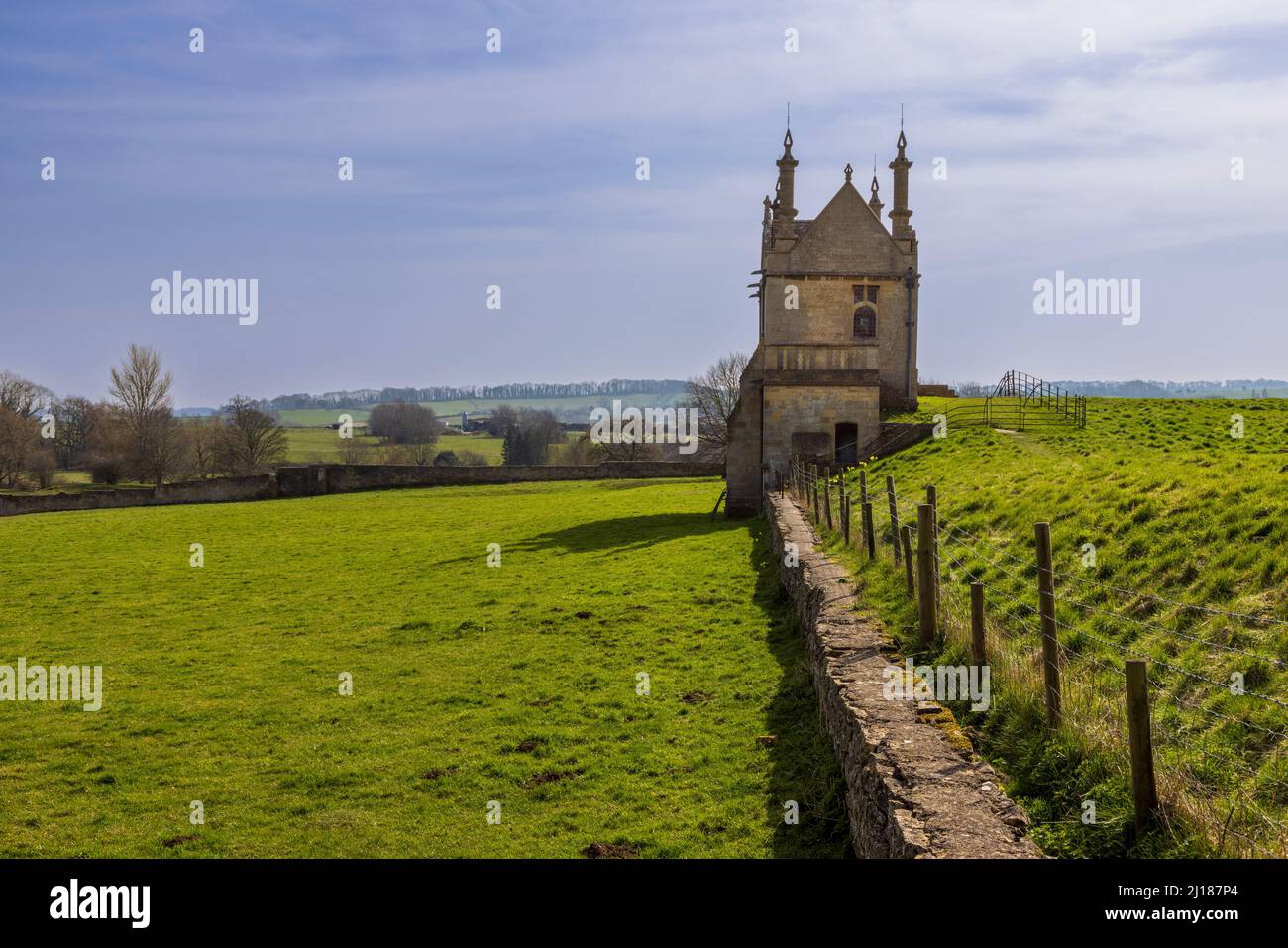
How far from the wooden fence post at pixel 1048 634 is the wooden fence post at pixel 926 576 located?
201 centimetres

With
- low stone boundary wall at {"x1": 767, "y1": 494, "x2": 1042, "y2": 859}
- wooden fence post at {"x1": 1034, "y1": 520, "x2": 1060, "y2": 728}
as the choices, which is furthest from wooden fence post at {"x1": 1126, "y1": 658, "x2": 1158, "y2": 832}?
wooden fence post at {"x1": 1034, "y1": 520, "x2": 1060, "y2": 728}

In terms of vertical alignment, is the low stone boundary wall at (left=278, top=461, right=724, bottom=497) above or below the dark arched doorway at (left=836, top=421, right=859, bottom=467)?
below

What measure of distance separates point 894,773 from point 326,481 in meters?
50.8

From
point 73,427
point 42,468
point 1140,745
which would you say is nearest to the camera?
point 1140,745

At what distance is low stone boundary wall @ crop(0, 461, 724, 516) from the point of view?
51.4m

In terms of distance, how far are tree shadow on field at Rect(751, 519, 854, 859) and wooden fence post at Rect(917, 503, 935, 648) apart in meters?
1.44

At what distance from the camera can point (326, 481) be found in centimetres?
5412

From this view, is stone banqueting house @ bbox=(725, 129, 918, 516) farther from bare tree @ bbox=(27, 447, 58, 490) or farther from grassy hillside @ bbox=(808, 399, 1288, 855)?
bare tree @ bbox=(27, 447, 58, 490)

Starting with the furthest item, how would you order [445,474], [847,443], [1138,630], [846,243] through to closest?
[445,474], [846,243], [847,443], [1138,630]

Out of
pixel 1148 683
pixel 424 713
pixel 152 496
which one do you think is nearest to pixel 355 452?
pixel 152 496

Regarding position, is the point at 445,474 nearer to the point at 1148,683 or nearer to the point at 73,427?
the point at 1148,683

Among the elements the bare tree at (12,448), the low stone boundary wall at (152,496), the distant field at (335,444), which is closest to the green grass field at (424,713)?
the low stone boundary wall at (152,496)
